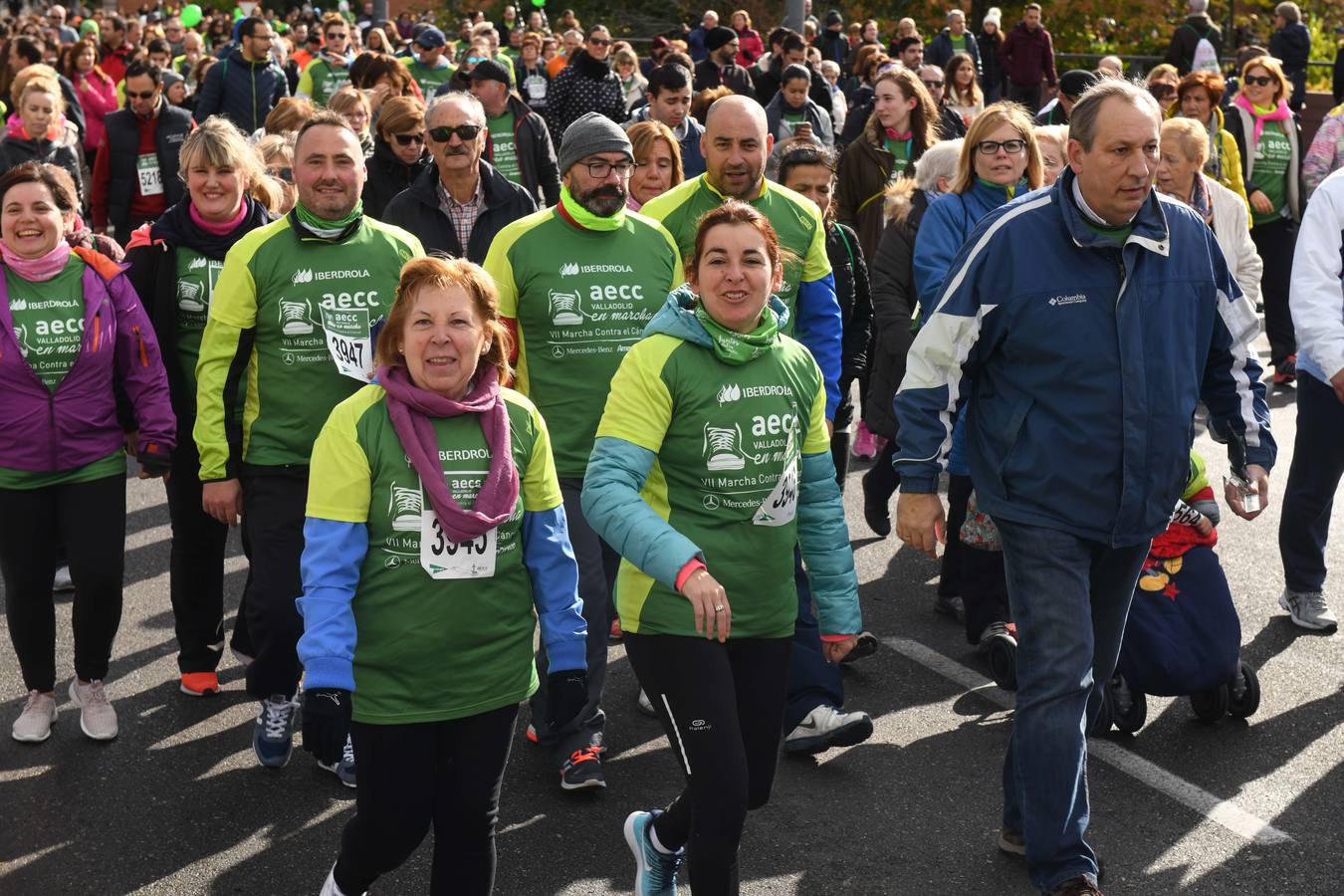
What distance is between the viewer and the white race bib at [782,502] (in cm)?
437

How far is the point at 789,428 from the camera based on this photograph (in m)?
4.38

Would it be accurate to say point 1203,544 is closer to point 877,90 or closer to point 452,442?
point 452,442

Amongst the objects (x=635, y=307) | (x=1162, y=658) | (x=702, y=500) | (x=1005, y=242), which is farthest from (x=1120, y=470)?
(x=635, y=307)

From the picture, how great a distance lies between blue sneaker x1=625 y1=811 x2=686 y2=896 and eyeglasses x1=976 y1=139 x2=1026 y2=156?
337cm

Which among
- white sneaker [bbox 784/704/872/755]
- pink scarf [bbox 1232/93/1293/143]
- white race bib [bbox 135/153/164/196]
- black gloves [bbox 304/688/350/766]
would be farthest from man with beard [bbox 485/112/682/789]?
pink scarf [bbox 1232/93/1293/143]

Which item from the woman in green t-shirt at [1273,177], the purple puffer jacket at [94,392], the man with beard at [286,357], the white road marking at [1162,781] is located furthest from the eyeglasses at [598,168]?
the woman in green t-shirt at [1273,177]

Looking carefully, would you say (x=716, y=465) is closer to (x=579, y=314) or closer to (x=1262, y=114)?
(x=579, y=314)

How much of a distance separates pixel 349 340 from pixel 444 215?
148cm

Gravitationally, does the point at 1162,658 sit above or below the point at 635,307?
below

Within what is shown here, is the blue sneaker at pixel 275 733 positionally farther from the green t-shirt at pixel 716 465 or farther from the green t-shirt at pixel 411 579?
the green t-shirt at pixel 716 465

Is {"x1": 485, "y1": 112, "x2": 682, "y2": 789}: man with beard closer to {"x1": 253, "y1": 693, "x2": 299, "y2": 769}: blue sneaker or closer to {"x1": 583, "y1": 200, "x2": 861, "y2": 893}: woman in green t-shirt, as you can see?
{"x1": 253, "y1": 693, "x2": 299, "y2": 769}: blue sneaker

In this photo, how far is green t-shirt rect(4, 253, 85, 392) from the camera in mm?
5820

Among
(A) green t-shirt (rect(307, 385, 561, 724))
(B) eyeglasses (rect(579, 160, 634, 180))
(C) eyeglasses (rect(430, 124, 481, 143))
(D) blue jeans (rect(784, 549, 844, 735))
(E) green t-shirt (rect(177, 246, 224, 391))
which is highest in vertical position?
(C) eyeglasses (rect(430, 124, 481, 143))

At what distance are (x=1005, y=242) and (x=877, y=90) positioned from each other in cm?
544
